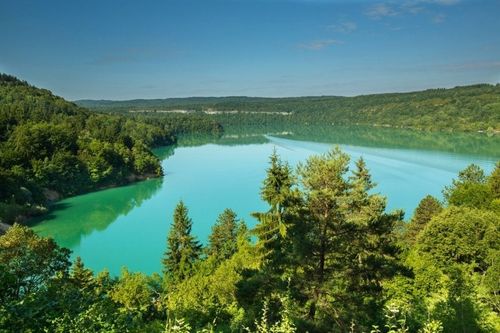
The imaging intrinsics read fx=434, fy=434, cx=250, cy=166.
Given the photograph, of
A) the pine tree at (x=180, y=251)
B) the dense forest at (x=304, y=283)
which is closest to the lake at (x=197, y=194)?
the dense forest at (x=304, y=283)

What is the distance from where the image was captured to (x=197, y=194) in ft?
193

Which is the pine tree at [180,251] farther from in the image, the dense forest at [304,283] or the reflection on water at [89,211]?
the reflection on water at [89,211]

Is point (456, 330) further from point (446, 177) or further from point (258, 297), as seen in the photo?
point (446, 177)

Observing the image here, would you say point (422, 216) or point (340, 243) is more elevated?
point (340, 243)

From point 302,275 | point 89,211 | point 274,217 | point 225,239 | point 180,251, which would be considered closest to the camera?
point 302,275

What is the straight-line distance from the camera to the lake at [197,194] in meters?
38.8

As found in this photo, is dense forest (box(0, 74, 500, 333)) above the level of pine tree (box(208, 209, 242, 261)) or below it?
above

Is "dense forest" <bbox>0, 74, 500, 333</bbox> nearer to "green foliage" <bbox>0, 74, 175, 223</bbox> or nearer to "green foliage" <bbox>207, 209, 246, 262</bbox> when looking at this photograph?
"green foliage" <bbox>207, 209, 246, 262</bbox>

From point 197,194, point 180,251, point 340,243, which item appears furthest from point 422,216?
point 197,194

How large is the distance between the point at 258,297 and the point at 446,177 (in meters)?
61.0

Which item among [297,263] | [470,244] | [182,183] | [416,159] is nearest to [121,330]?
[297,263]

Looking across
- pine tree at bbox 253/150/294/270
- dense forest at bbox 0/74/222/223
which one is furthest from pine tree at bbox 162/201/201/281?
dense forest at bbox 0/74/222/223

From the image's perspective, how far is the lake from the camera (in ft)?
127

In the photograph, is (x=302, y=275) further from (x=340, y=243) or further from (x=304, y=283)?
(x=340, y=243)
